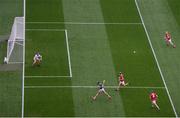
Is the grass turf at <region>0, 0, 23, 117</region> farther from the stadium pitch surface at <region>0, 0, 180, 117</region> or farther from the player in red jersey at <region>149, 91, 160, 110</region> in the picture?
the player in red jersey at <region>149, 91, 160, 110</region>

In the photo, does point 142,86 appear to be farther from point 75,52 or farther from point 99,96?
point 75,52

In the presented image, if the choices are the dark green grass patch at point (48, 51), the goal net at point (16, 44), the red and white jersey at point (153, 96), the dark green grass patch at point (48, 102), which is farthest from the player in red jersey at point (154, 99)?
the goal net at point (16, 44)

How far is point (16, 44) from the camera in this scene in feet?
147

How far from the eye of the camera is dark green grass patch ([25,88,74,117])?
39000 mm

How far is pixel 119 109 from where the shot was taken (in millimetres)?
39531

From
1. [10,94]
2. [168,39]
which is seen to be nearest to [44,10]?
[168,39]

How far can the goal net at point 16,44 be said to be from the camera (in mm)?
44031

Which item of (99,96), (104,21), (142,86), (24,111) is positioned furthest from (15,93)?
(104,21)

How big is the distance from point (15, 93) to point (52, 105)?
9.35 feet

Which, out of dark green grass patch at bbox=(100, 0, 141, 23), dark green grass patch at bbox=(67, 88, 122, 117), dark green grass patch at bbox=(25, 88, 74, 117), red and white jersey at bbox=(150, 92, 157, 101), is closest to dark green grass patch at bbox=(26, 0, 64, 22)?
dark green grass patch at bbox=(100, 0, 141, 23)

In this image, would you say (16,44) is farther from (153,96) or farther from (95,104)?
(153,96)

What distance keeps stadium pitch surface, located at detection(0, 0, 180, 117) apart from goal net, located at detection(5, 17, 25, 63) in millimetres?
732

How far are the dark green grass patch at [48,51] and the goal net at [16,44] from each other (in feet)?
2.39

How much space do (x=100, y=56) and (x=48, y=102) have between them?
23.2ft
